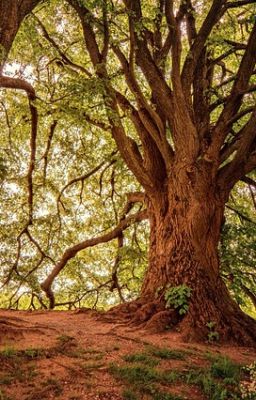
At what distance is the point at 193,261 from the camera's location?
775 cm

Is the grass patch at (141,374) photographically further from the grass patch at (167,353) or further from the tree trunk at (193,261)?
the tree trunk at (193,261)

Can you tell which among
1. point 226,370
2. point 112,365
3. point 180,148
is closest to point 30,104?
point 180,148

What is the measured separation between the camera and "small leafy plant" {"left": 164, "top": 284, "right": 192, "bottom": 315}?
7.28 metres

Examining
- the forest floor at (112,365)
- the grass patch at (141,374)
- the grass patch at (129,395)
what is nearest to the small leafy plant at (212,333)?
the forest floor at (112,365)

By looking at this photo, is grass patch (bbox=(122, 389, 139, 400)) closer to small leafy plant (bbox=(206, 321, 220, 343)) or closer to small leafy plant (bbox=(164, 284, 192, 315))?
small leafy plant (bbox=(206, 321, 220, 343))

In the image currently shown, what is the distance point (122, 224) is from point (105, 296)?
3.27 m

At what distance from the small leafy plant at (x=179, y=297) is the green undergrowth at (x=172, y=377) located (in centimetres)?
171

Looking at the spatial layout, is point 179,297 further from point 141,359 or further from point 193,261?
point 141,359

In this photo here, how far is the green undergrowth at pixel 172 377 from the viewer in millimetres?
4348

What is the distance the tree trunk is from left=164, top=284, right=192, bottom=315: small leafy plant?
0.08 meters

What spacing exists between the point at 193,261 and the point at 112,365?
10.5ft

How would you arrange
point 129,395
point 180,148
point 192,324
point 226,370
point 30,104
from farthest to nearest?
1. point 30,104
2. point 180,148
3. point 192,324
4. point 226,370
5. point 129,395

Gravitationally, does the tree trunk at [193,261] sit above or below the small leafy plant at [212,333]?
above

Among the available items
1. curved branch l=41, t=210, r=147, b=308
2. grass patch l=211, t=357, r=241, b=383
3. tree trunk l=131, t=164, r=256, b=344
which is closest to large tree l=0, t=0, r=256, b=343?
tree trunk l=131, t=164, r=256, b=344
